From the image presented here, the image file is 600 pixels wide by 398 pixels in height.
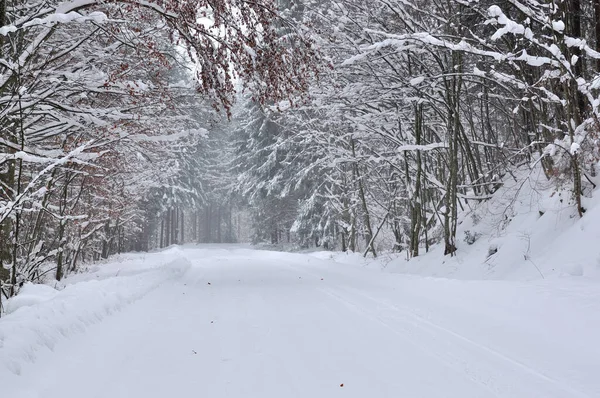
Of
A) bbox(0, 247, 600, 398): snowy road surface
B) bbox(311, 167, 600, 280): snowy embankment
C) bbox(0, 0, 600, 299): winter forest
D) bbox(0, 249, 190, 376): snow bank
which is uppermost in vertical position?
bbox(0, 0, 600, 299): winter forest

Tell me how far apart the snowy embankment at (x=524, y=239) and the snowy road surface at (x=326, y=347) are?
0.95 meters

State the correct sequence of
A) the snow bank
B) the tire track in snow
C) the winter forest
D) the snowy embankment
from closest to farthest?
the tire track in snow → the snow bank → the winter forest → the snowy embankment

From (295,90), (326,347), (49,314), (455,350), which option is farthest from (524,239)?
(49,314)

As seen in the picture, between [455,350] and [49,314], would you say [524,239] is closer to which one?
[455,350]

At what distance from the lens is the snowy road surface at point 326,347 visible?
3398mm

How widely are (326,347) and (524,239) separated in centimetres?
567

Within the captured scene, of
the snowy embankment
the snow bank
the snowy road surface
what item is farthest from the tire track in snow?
the snow bank

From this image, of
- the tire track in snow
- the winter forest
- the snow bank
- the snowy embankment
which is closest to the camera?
the tire track in snow

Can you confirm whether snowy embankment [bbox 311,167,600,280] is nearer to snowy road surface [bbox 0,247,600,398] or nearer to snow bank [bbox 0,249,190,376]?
snowy road surface [bbox 0,247,600,398]

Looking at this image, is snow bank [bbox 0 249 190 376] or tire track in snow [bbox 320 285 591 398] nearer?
tire track in snow [bbox 320 285 591 398]

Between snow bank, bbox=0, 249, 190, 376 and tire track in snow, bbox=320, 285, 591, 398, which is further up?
snow bank, bbox=0, 249, 190, 376

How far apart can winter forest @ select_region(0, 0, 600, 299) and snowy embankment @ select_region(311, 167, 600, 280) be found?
0.35 meters

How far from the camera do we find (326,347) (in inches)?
179

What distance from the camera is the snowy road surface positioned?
3.40 m
